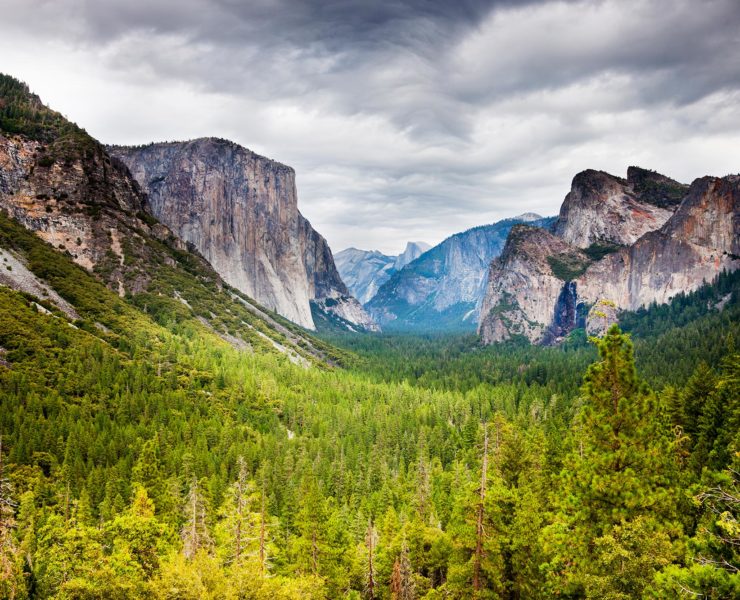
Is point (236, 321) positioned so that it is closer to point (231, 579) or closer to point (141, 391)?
point (141, 391)

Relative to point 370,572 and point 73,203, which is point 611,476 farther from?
point 73,203

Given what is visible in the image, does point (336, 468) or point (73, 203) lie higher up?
point (73, 203)

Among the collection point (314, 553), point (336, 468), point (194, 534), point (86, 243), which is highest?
point (86, 243)

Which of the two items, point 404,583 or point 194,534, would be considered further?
point 194,534

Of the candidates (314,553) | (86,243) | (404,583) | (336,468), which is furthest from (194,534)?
(86,243)

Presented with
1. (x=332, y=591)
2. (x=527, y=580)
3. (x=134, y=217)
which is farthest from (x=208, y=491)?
(x=134, y=217)

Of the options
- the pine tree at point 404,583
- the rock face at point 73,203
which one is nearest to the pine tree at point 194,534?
the pine tree at point 404,583

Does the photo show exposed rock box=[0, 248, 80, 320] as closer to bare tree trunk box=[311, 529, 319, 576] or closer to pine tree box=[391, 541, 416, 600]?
bare tree trunk box=[311, 529, 319, 576]

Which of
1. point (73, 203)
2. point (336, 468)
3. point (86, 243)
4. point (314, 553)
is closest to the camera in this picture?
point (314, 553)
